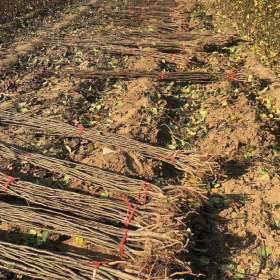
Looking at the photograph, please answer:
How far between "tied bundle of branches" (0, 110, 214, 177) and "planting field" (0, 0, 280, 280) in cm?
2

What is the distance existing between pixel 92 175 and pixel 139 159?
2.14 feet

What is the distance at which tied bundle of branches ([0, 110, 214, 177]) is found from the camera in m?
5.32

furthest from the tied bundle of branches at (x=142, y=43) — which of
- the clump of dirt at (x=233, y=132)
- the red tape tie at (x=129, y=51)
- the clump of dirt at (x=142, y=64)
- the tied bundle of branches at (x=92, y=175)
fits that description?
the tied bundle of branches at (x=92, y=175)

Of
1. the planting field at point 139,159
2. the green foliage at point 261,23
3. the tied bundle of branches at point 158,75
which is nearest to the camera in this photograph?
the planting field at point 139,159

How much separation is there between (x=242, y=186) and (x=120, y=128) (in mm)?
1847

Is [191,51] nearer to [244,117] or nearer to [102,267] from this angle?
[244,117]

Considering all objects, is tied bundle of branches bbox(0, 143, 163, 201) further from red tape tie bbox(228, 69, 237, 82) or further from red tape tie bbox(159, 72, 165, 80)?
red tape tie bbox(228, 69, 237, 82)

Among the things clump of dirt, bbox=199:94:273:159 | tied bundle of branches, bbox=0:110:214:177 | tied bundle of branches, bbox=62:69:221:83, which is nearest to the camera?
tied bundle of branches, bbox=0:110:214:177

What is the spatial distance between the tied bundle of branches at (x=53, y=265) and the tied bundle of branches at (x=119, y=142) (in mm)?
1646

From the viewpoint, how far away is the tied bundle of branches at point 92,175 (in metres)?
4.86

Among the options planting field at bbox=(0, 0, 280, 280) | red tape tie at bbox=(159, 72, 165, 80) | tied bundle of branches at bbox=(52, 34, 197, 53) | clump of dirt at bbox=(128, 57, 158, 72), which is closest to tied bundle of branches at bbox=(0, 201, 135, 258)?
planting field at bbox=(0, 0, 280, 280)

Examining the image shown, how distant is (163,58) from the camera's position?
28.1 ft

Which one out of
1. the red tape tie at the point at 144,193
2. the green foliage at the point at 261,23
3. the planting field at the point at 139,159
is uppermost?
the green foliage at the point at 261,23

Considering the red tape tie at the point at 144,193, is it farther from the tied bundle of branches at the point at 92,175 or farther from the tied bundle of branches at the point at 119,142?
the tied bundle of branches at the point at 119,142
